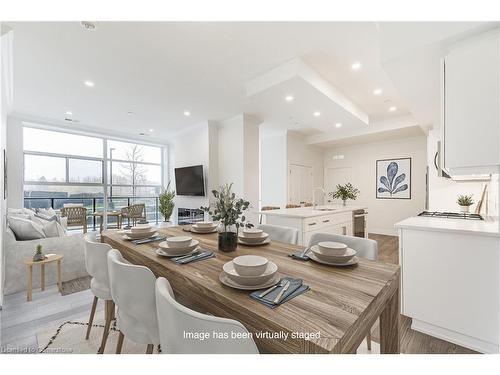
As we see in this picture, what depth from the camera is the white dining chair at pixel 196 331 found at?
1.92 ft

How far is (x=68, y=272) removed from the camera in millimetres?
2686

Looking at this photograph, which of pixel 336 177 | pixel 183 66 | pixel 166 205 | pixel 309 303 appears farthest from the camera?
pixel 336 177

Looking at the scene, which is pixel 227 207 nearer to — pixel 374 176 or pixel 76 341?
pixel 76 341

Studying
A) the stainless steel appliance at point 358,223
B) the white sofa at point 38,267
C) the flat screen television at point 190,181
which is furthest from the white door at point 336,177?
the white sofa at point 38,267

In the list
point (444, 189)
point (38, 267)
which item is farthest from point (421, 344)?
point (38, 267)

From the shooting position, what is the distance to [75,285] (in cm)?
259

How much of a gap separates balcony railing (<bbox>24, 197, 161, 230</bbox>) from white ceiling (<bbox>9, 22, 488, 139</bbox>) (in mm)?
2001

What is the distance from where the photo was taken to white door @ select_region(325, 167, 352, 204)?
251 inches

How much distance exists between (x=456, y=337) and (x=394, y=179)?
472 centimetres

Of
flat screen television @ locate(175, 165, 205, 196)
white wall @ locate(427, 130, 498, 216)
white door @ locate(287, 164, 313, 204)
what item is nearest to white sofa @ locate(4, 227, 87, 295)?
flat screen television @ locate(175, 165, 205, 196)

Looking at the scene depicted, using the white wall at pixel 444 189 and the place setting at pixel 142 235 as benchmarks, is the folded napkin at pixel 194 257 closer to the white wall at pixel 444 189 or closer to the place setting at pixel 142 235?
the place setting at pixel 142 235

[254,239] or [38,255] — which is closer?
[254,239]

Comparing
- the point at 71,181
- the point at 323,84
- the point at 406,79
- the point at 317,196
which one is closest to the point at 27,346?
the point at 406,79

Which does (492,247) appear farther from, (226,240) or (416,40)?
(226,240)
